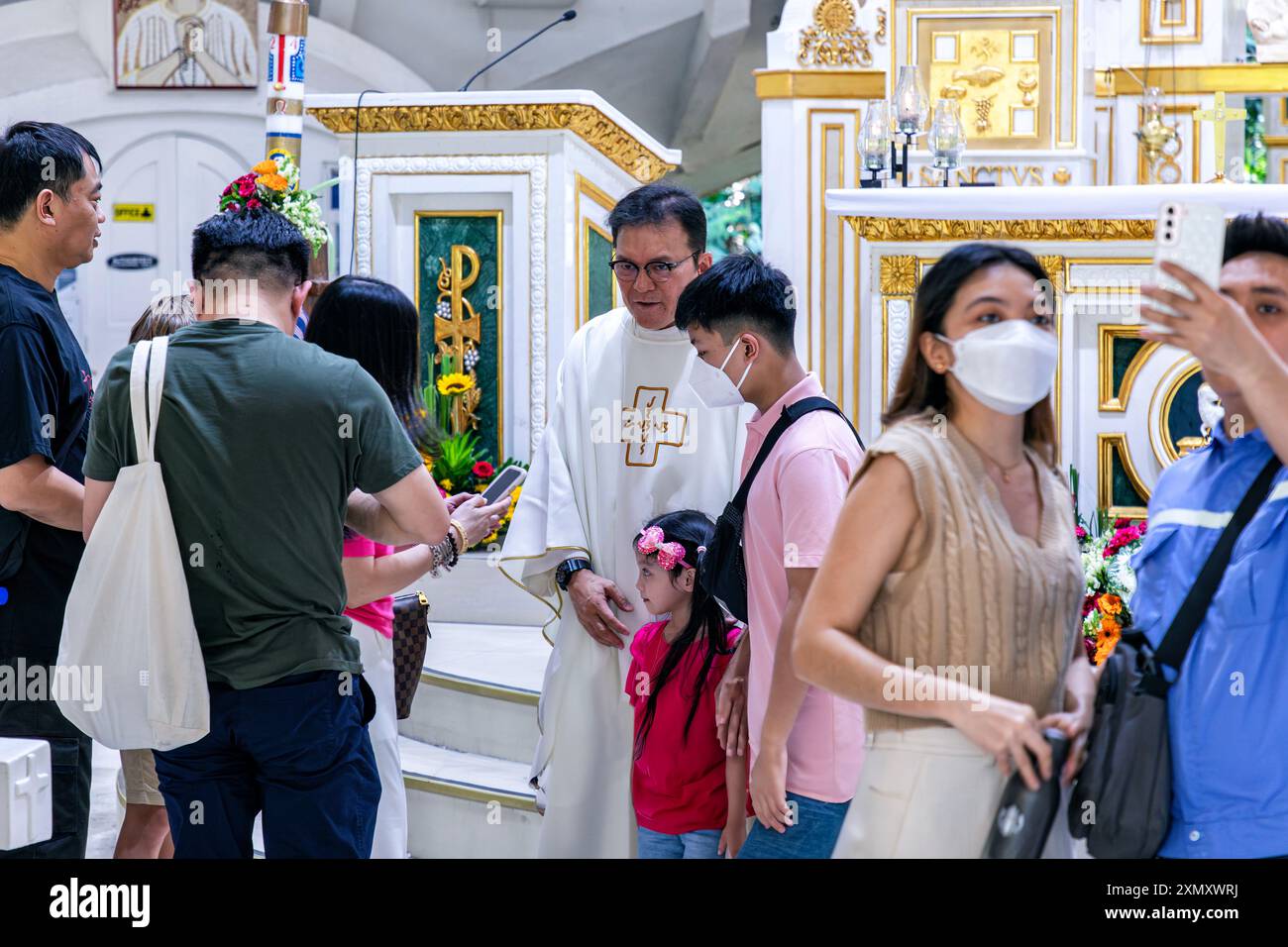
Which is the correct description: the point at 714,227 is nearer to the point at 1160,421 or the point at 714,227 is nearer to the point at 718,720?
the point at 1160,421

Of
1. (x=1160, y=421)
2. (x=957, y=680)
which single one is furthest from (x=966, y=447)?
(x=1160, y=421)

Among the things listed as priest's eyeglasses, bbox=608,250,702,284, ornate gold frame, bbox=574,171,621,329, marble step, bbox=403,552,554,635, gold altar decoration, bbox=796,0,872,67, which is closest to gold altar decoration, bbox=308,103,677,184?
ornate gold frame, bbox=574,171,621,329

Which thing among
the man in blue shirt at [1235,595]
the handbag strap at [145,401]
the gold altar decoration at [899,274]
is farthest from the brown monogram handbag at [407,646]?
the gold altar decoration at [899,274]

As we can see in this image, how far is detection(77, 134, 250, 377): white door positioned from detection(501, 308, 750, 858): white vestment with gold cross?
793 centimetres

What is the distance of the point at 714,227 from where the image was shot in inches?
665

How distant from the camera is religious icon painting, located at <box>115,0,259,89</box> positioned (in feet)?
35.1

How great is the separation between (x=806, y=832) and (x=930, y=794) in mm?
590

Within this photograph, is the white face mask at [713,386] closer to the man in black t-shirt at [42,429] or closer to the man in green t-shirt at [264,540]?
→ the man in green t-shirt at [264,540]

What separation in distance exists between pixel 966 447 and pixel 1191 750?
468mm

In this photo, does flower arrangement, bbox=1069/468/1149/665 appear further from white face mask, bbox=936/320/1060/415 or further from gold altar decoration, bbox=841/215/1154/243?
gold altar decoration, bbox=841/215/1154/243

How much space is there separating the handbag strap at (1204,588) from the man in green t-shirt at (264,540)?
1.22 metres

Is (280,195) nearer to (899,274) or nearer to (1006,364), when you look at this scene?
(1006,364)

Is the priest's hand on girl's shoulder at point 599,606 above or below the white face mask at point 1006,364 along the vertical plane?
below

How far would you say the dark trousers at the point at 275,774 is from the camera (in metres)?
2.54
